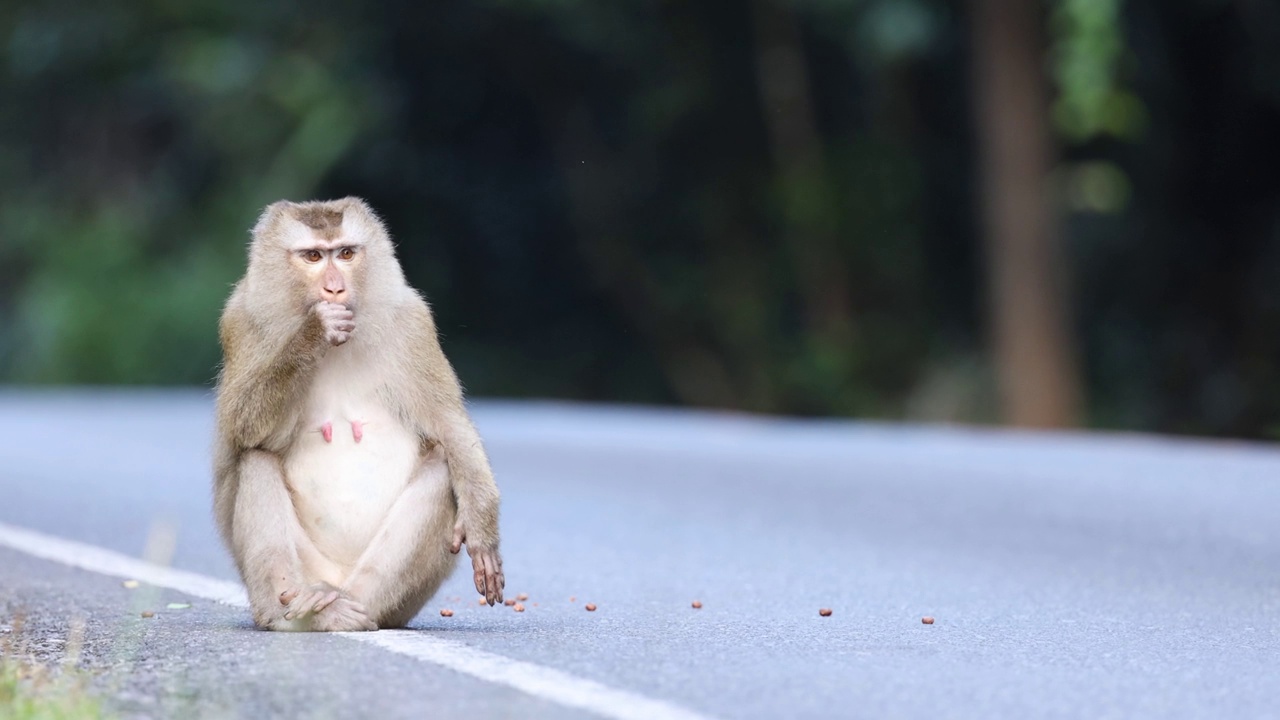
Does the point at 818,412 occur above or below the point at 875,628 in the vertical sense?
below

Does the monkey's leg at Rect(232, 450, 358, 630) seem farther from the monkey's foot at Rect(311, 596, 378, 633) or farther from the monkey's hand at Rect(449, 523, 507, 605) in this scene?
the monkey's hand at Rect(449, 523, 507, 605)

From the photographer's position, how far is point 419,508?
5965 millimetres

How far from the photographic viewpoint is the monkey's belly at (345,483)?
6.01 meters

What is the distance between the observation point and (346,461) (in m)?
6.04

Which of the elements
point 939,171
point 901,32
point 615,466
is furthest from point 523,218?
point 615,466

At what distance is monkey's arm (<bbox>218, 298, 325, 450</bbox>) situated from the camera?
19.3 feet

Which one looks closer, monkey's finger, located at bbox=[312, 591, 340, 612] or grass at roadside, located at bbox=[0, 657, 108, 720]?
grass at roadside, located at bbox=[0, 657, 108, 720]

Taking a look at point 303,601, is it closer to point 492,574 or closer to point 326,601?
point 326,601

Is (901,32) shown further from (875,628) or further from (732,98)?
(875,628)

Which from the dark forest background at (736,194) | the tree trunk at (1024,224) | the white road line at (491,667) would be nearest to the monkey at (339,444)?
the white road line at (491,667)

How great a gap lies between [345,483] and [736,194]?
1996 centimetres

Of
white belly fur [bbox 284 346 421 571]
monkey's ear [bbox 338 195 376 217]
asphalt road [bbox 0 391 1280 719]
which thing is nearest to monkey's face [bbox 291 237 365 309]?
monkey's ear [bbox 338 195 376 217]

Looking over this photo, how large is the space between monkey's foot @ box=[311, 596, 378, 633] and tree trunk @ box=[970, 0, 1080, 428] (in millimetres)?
13890

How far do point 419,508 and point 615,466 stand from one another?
7.71m
